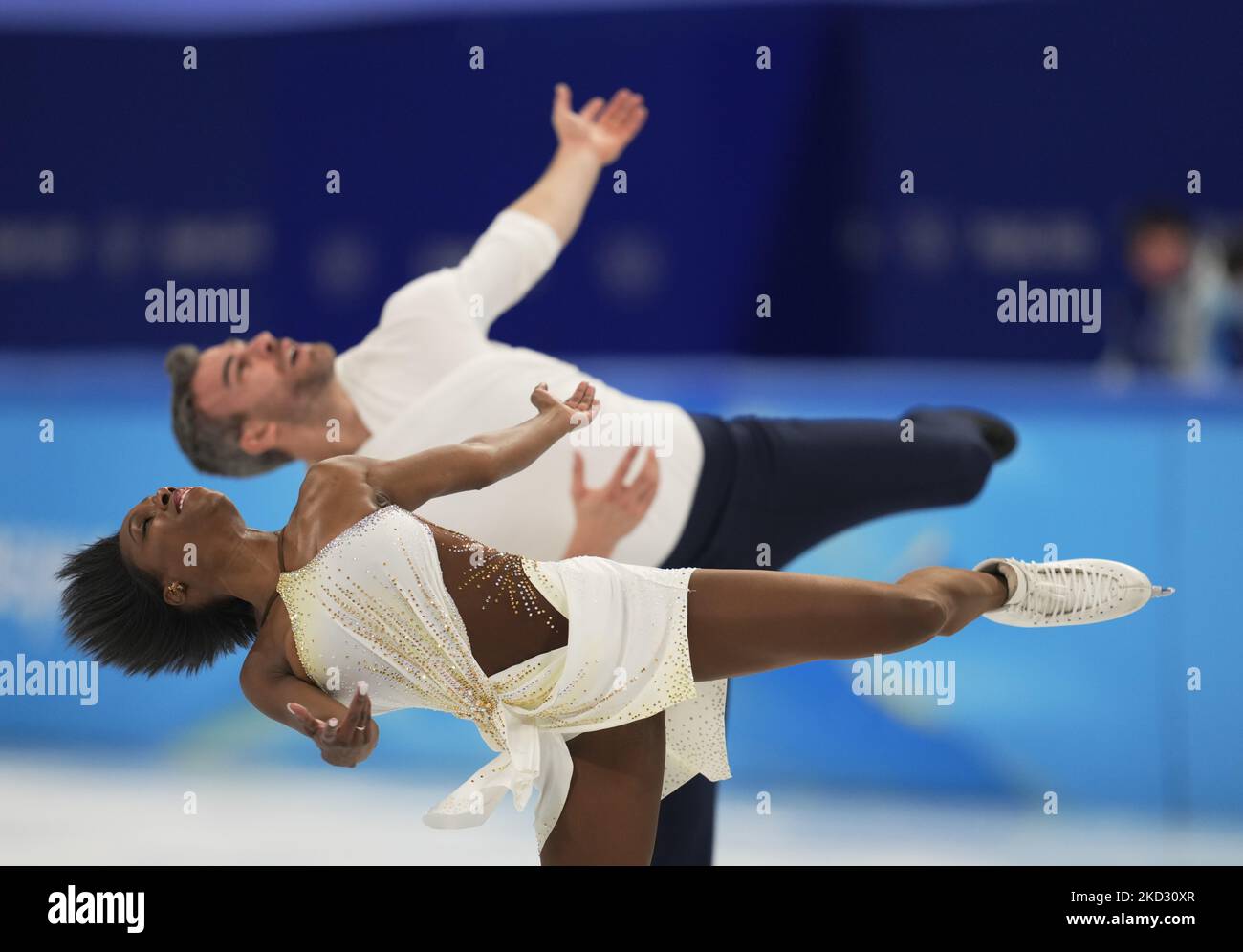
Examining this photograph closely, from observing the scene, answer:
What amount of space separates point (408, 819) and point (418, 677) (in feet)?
5.85

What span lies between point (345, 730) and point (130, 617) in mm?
638

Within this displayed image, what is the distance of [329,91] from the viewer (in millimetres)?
5816

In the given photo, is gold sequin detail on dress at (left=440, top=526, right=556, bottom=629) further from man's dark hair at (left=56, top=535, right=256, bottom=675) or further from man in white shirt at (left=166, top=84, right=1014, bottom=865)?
man in white shirt at (left=166, top=84, right=1014, bottom=865)

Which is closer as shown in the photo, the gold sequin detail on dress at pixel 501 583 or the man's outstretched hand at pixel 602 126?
the gold sequin detail on dress at pixel 501 583

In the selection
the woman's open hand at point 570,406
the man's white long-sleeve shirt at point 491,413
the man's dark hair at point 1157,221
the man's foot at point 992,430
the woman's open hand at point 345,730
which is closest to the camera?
the woman's open hand at point 345,730

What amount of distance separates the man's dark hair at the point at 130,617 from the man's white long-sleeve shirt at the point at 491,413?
2.33 feet

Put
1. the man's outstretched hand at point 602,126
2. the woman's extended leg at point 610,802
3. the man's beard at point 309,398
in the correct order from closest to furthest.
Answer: the woman's extended leg at point 610,802, the man's beard at point 309,398, the man's outstretched hand at point 602,126

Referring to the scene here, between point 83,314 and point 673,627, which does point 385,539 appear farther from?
point 83,314

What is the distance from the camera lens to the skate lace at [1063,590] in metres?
3.15

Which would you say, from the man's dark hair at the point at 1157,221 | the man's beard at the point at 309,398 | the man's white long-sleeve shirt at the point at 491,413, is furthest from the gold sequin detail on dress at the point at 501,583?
the man's dark hair at the point at 1157,221

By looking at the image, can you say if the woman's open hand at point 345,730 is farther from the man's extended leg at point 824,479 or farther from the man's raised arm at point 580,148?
the man's raised arm at point 580,148

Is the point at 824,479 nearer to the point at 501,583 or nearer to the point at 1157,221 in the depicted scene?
the point at 501,583

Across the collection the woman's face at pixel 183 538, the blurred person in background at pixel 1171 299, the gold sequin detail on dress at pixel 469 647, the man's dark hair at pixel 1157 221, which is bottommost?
the gold sequin detail on dress at pixel 469 647
